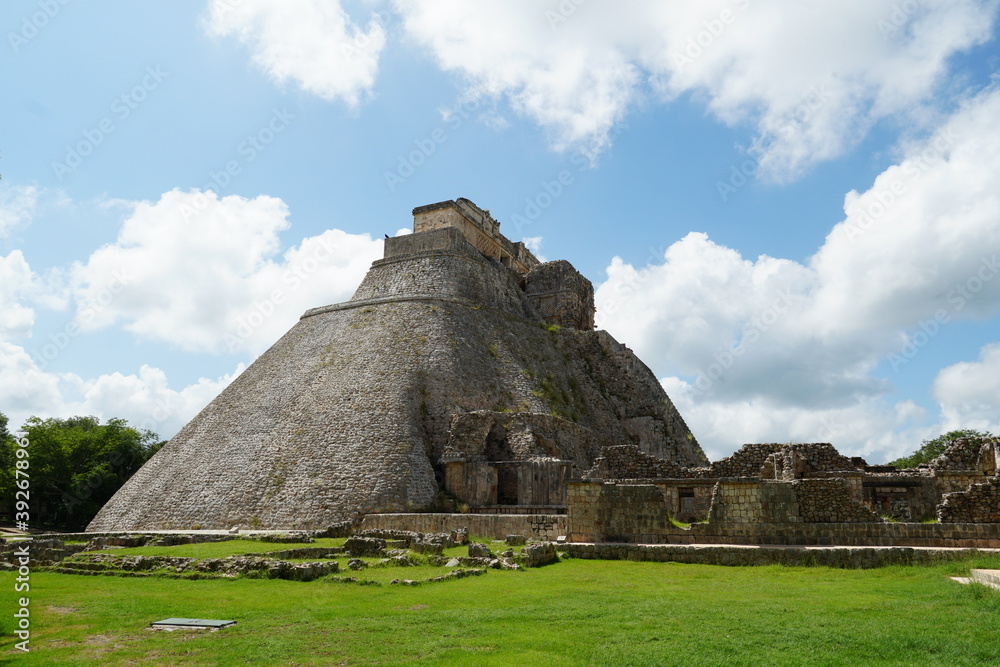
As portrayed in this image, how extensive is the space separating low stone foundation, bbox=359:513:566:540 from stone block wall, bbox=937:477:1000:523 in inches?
319

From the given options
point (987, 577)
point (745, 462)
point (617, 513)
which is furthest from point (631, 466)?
point (987, 577)

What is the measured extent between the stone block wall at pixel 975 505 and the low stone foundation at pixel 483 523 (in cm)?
810

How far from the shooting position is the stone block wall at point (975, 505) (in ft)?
42.8

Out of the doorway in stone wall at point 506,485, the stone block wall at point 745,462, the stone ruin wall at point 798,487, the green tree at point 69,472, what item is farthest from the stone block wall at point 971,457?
the green tree at point 69,472

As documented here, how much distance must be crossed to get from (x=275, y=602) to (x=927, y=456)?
54.6 metres

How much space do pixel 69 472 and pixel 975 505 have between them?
4496 centimetres

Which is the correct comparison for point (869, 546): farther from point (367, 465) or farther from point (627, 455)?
point (367, 465)

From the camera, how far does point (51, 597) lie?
1014 centimetres

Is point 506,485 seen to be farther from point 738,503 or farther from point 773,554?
point 773,554

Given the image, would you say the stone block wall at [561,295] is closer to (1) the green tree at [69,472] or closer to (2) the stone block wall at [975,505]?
(1) the green tree at [69,472]

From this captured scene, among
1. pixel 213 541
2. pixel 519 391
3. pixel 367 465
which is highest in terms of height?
pixel 519 391

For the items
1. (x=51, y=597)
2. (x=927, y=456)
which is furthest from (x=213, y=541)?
(x=927, y=456)

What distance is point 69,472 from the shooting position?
134ft

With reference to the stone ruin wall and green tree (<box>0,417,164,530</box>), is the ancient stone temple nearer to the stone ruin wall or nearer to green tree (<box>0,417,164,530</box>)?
the stone ruin wall
